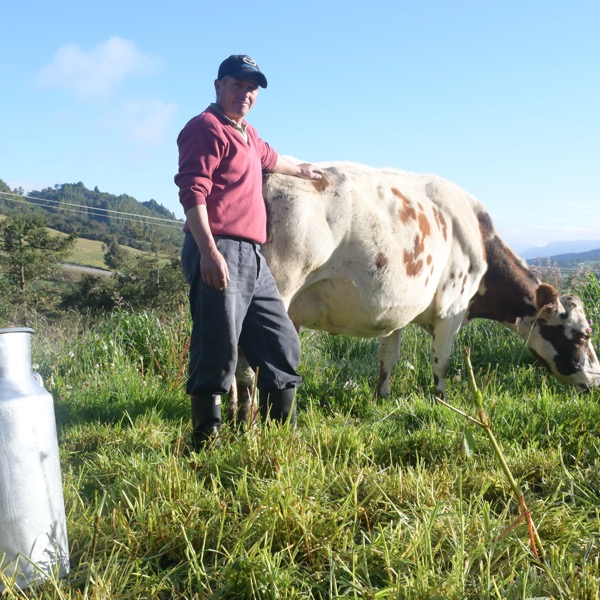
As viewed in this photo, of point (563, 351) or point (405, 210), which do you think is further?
point (563, 351)

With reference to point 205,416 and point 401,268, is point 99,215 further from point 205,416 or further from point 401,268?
point 205,416

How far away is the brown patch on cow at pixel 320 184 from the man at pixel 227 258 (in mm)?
573

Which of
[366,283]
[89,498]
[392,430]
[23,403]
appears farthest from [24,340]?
[366,283]

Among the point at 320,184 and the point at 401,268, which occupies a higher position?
the point at 320,184

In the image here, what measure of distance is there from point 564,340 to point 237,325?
3.78 meters

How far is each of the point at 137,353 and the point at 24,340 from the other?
4.22 metres

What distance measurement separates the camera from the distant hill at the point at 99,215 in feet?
207

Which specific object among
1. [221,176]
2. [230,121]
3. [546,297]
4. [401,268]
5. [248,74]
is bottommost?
[546,297]

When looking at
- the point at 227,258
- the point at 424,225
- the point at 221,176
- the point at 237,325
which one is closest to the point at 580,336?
the point at 424,225

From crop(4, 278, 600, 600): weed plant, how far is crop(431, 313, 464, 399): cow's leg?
1.11 m

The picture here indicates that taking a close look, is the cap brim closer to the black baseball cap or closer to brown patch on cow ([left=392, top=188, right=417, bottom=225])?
the black baseball cap

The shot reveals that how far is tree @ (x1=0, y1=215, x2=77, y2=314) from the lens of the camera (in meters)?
50.4

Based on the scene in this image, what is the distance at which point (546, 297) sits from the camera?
19.3 feet

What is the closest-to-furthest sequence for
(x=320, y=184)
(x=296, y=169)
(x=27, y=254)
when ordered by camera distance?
(x=296, y=169)
(x=320, y=184)
(x=27, y=254)
